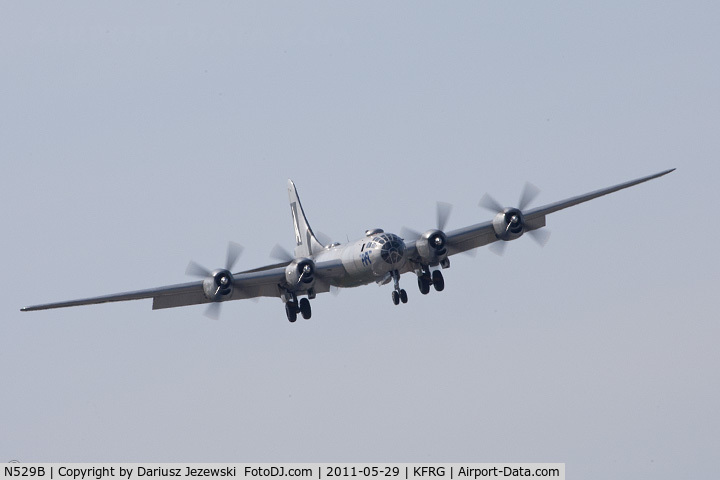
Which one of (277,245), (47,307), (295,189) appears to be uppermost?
(295,189)

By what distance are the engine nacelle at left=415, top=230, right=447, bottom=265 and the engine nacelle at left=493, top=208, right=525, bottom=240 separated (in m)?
3.39

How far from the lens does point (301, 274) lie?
2847 inches

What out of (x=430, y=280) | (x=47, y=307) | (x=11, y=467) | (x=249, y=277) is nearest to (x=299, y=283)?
(x=249, y=277)

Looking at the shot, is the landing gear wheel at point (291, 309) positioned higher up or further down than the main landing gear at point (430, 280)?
further down

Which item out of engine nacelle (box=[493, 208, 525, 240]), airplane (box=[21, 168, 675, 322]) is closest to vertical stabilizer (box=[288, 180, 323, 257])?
airplane (box=[21, 168, 675, 322])

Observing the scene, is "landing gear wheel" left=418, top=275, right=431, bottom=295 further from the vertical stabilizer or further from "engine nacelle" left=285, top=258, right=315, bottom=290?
the vertical stabilizer

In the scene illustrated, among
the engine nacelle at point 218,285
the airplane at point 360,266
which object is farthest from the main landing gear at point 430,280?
the engine nacelle at point 218,285

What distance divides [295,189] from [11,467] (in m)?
34.6

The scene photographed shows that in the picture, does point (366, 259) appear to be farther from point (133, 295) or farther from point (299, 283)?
point (133, 295)

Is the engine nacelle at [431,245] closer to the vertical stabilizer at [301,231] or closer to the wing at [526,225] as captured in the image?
the wing at [526,225]

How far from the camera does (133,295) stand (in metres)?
71.2

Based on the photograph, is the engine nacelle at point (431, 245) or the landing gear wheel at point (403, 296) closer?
the landing gear wheel at point (403, 296)

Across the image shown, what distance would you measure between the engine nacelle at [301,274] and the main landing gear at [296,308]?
221 centimetres

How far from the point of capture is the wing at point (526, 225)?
7500cm
